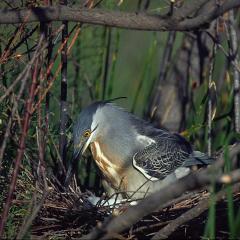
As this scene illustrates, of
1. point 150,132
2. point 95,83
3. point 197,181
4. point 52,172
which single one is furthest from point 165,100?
point 197,181

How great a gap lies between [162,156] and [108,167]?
1.28 feet

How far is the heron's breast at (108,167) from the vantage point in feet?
16.4

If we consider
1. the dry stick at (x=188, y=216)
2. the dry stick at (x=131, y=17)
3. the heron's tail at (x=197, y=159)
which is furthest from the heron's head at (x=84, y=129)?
the dry stick at (x=131, y=17)

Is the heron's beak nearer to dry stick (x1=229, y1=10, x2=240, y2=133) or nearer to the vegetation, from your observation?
the vegetation

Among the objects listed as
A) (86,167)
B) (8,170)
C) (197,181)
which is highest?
(197,181)

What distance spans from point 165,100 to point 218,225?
2.07 meters

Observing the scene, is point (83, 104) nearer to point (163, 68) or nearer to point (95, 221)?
point (163, 68)

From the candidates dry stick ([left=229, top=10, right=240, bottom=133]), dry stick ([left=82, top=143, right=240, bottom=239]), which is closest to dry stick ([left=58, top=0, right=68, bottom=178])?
dry stick ([left=229, top=10, right=240, bottom=133])

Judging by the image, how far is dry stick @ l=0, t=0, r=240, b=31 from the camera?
3223 millimetres

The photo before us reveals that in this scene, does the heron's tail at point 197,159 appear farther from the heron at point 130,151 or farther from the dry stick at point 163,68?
the dry stick at point 163,68

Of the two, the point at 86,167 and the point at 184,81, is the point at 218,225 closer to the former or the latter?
the point at 86,167

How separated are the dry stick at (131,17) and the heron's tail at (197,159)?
1.92 meters

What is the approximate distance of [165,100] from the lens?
6281mm

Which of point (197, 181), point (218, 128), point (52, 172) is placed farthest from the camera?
point (218, 128)
